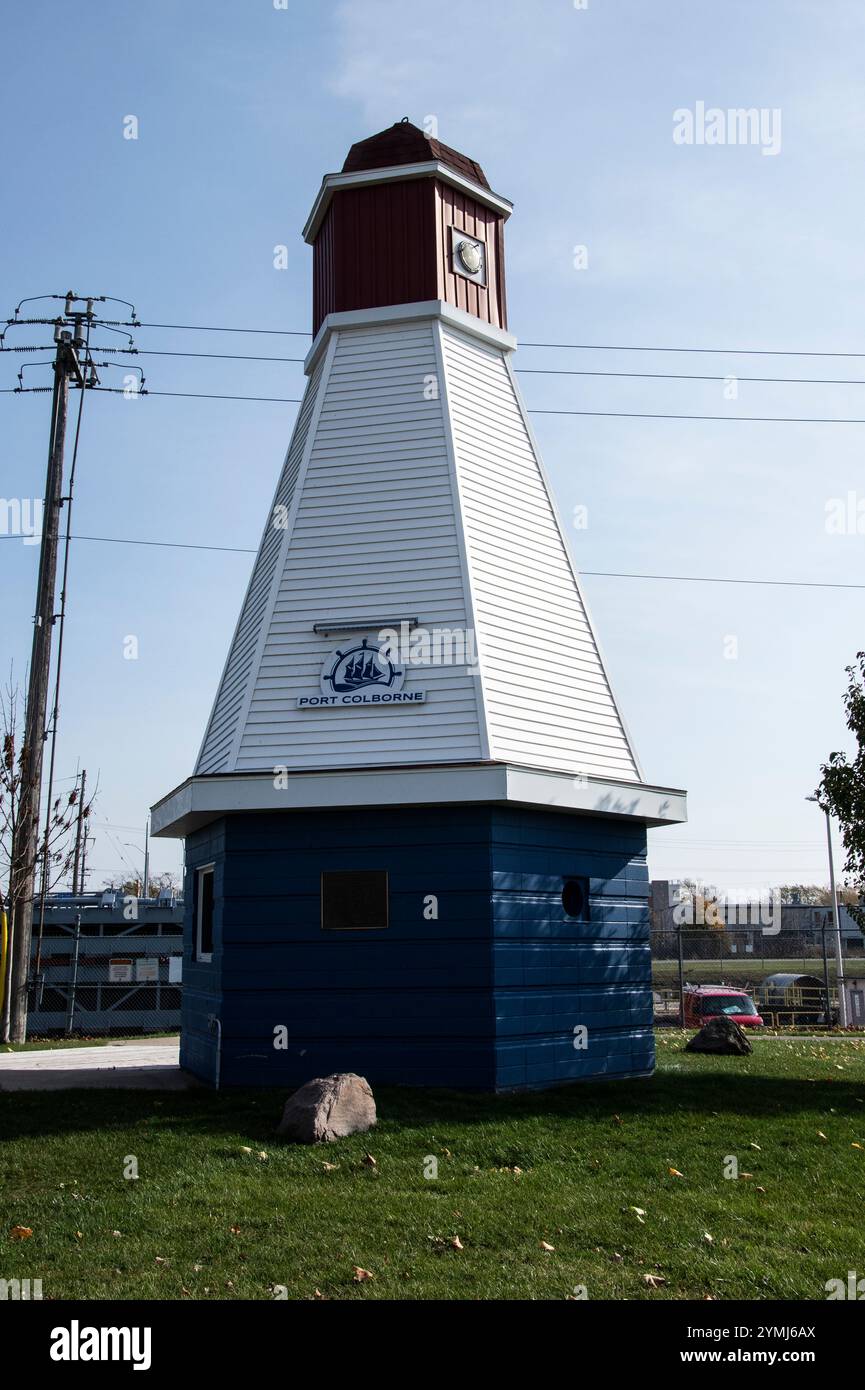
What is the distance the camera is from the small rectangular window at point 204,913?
45.1 feet

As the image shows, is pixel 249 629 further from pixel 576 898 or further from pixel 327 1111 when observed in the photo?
pixel 327 1111

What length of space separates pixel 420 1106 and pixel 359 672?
185 inches

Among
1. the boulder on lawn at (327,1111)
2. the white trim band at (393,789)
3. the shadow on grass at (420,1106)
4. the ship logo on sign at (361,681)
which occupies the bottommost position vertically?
the shadow on grass at (420,1106)

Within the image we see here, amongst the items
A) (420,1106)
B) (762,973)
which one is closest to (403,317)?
(420,1106)

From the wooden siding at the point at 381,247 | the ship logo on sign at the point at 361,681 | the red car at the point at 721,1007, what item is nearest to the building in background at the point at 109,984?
the red car at the point at 721,1007

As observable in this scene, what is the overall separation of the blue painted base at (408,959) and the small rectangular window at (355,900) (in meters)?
0.09

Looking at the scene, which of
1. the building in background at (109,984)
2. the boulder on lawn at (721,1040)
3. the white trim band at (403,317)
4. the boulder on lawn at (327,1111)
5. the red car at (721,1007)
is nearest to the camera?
the boulder on lawn at (327,1111)

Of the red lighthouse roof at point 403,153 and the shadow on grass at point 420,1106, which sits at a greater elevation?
the red lighthouse roof at point 403,153

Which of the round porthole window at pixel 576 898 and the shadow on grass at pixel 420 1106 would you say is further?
the round porthole window at pixel 576 898

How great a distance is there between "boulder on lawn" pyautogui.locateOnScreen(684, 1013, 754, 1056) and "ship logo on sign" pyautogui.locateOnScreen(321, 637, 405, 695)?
Answer: 25.8ft

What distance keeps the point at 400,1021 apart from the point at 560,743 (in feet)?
11.9

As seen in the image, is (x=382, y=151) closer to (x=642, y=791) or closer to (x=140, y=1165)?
(x=642, y=791)

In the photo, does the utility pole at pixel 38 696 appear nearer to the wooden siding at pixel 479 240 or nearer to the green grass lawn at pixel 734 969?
the wooden siding at pixel 479 240
